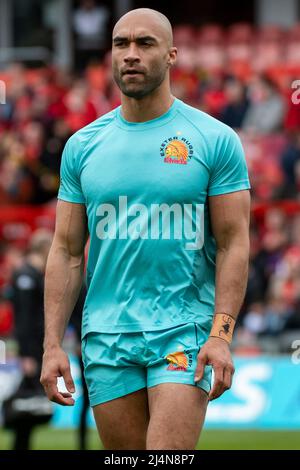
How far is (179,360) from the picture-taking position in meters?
6.30

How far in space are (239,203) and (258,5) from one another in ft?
77.9

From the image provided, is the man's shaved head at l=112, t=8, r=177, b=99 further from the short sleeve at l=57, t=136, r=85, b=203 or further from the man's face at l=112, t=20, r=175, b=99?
the short sleeve at l=57, t=136, r=85, b=203

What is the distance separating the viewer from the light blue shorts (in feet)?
20.6

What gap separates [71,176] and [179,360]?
109 centimetres

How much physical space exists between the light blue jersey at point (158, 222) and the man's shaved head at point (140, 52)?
251 millimetres

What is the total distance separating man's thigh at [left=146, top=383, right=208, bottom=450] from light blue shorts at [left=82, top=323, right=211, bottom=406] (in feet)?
0.14

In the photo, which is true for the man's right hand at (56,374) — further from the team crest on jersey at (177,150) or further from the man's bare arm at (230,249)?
the team crest on jersey at (177,150)

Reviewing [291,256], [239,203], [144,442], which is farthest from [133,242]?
[291,256]

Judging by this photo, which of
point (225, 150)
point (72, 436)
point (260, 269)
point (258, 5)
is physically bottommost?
point (72, 436)

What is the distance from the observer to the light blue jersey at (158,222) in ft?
21.1

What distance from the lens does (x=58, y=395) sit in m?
6.38

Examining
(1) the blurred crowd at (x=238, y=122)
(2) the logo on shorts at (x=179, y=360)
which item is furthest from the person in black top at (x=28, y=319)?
(2) the logo on shorts at (x=179, y=360)
